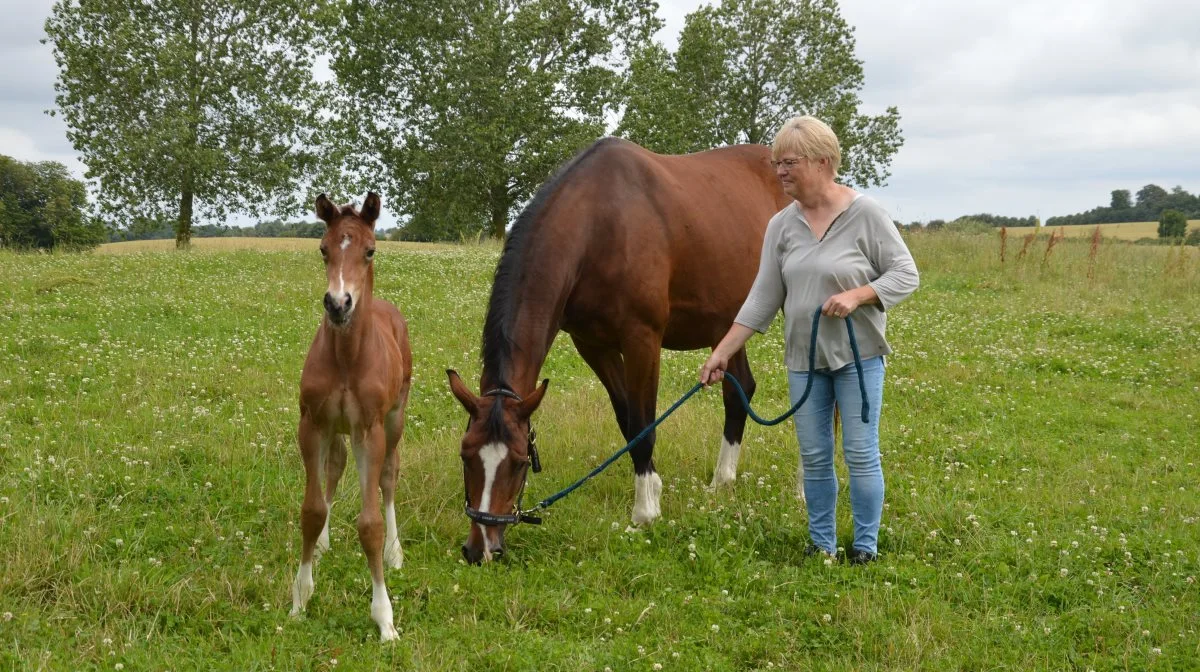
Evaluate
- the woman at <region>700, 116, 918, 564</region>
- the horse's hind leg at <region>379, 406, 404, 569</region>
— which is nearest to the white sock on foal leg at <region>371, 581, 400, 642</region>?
the horse's hind leg at <region>379, 406, 404, 569</region>

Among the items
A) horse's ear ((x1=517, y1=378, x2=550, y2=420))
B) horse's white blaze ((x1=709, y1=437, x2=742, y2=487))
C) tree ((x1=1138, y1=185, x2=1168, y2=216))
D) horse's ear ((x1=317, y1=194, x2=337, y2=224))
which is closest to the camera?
horse's ear ((x1=317, y1=194, x2=337, y2=224))

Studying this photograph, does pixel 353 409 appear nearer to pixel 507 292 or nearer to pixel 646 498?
pixel 507 292

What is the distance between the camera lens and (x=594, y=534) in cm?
534

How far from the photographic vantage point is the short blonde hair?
4.54 metres

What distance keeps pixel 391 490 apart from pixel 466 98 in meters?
27.6

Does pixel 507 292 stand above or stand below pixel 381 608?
above

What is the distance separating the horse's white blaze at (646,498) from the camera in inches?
231

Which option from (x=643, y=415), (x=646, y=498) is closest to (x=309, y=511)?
(x=646, y=498)

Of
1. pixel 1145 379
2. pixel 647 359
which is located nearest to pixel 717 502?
pixel 647 359

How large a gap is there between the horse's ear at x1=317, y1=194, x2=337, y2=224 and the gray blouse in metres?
2.60

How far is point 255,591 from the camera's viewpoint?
14.5ft

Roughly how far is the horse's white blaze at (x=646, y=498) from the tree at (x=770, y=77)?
30.9 metres

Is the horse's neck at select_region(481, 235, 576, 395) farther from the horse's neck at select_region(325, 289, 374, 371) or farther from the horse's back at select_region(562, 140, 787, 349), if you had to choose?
the horse's neck at select_region(325, 289, 374, 371)

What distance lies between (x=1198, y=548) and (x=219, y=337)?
10590mm
